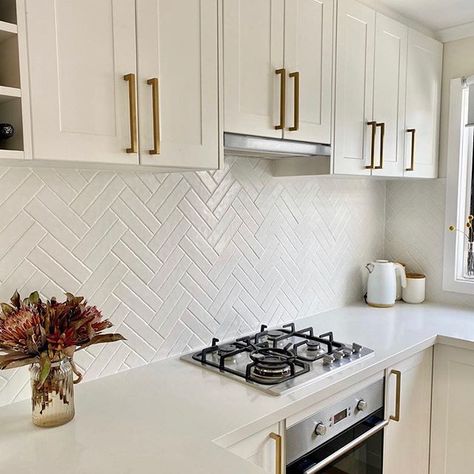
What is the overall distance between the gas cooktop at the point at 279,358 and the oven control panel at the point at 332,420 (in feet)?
0.38

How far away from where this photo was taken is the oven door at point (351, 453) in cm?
147

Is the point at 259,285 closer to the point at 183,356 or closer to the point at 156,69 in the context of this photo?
the point at 183,356

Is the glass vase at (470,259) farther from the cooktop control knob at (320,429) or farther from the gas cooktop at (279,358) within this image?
the cooktop control knob at (320,429)

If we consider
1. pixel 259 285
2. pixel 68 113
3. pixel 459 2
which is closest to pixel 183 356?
pixel 259 285

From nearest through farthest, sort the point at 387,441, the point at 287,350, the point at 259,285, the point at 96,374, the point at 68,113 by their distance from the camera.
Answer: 1. the point at 68,113
2. the point at 96,374
3. the point at 287,350
4. the point at 387,441
5. the point at 259,285

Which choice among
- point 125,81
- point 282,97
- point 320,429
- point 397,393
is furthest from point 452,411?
point 125,81

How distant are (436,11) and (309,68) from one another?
39.9 inches

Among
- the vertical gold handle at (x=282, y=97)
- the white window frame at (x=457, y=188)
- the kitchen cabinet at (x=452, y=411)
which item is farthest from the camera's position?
the white window frame at (x=457, y=188)

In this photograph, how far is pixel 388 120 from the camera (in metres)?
2.18

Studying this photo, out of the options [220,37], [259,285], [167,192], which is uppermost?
[220,37]

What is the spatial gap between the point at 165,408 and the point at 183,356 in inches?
16.9

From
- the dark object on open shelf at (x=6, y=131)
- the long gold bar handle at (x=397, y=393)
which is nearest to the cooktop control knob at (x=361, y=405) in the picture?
the long gold bar handle at (x=397, y=393)

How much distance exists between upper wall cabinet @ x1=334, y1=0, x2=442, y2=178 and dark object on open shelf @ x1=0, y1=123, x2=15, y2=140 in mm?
1253

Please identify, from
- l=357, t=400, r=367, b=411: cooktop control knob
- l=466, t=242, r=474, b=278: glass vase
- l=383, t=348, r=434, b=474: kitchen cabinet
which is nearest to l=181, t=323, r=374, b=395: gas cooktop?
l=357, t=400, r=367, b=411: cooktop control knob
